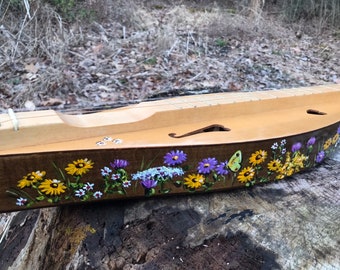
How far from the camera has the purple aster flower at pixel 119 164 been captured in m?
1.01

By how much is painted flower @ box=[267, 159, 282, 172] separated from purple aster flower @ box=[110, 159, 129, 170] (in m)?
0.52

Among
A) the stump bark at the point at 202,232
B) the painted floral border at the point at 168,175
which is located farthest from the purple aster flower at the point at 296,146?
the stump bark at the point at 202,232

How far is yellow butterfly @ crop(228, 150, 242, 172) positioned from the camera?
1.16 m

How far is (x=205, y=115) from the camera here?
1.32 meters

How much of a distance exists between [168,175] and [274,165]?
0.40 meters

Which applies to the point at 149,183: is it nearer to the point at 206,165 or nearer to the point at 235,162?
the point at 206,165

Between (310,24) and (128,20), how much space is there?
9.22 ft

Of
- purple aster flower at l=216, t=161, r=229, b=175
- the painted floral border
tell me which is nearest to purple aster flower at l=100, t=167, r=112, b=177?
the painted floral border

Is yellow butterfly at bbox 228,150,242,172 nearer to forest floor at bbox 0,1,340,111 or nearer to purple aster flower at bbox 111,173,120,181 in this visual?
purple aster flower at bbox 111,173,120,181

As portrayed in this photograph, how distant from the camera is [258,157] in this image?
1204mm

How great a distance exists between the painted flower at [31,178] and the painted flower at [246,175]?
2.04 feet

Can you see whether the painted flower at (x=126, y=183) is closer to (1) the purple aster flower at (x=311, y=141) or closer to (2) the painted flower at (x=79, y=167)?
(2) the painted flower at (x=79, y=167)

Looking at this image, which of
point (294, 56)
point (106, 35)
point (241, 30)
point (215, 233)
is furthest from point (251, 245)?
point (241, 30)

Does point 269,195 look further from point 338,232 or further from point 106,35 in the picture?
point 106,35
